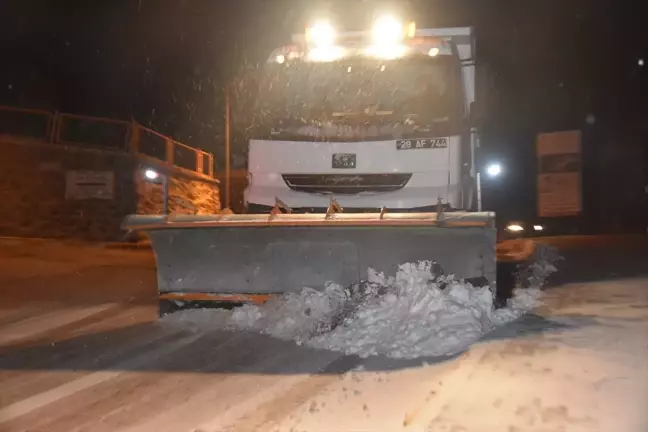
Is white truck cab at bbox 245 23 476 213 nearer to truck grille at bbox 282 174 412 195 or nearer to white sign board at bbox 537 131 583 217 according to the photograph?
truck grille at bbox 282 174 412 195

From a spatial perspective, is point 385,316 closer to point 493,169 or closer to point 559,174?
point 493,169

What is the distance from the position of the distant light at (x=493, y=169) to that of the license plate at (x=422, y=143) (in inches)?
53.6

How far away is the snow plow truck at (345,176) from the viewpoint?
659 cm

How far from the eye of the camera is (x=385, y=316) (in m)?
6.16

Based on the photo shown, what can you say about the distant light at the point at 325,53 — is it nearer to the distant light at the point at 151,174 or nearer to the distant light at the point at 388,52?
the distant light at the point at 388,52

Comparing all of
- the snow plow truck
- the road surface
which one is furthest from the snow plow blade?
the road surface

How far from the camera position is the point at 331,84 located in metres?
7.88

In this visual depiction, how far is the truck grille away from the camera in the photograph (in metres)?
7.41

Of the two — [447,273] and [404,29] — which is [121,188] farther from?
[447,273]

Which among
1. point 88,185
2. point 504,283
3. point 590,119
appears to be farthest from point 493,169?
point 590,119

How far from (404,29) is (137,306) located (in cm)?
465

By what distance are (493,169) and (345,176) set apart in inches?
90.9

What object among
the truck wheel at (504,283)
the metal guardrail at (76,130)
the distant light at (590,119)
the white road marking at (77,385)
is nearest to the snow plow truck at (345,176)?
the truck wheel at (504,283)

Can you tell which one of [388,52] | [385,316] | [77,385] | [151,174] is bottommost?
[77,385]
